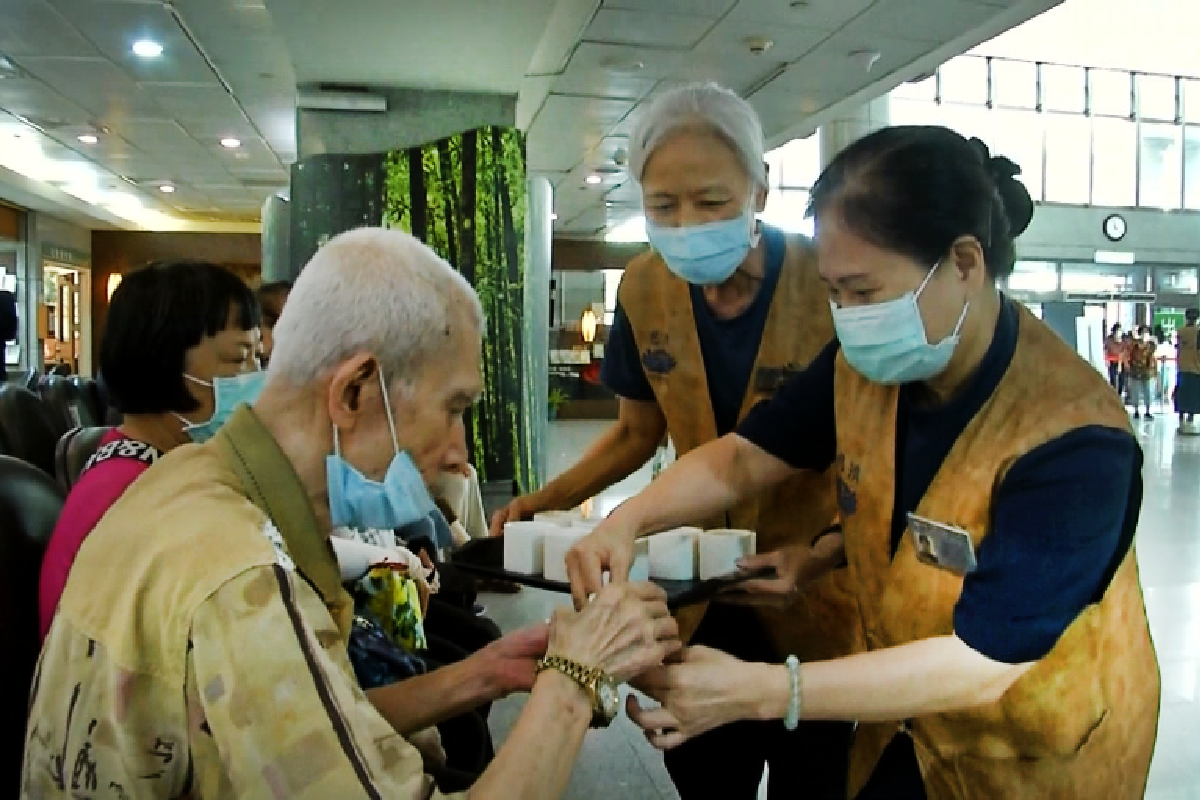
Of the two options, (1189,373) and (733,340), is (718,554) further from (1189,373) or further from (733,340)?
(1189,373)

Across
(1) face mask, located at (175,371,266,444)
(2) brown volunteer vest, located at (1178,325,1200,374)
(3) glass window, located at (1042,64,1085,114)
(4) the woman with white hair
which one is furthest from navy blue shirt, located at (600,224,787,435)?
(3) glass window, located at (1042,64,1085,114)

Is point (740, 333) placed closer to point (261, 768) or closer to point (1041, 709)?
point (1041, 709)

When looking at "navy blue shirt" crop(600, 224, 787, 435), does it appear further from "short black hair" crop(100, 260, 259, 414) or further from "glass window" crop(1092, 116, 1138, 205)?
"glass window" crop(1092, 116, 1138, 205)

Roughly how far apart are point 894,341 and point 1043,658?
1.34 ft

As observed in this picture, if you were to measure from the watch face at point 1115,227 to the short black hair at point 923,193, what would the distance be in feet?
67.8

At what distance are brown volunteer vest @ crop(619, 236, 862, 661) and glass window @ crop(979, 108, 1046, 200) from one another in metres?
17.5

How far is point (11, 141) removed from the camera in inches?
421

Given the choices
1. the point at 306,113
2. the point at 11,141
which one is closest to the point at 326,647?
the point at 306,113

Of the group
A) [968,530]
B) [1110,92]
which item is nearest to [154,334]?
[968,530]

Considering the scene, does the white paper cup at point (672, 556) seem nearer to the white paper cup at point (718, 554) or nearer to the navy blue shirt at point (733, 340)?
the white paper cup at point (718, 554)

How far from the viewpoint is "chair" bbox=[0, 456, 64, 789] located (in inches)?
48.7

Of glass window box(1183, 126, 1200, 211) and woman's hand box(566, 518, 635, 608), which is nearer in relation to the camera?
woman's hand box(566, 518, 635, 608)

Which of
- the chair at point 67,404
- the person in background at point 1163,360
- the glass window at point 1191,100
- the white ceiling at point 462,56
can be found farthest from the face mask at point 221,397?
the glass window at point 1191,100

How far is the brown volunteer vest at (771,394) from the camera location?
1.76m
